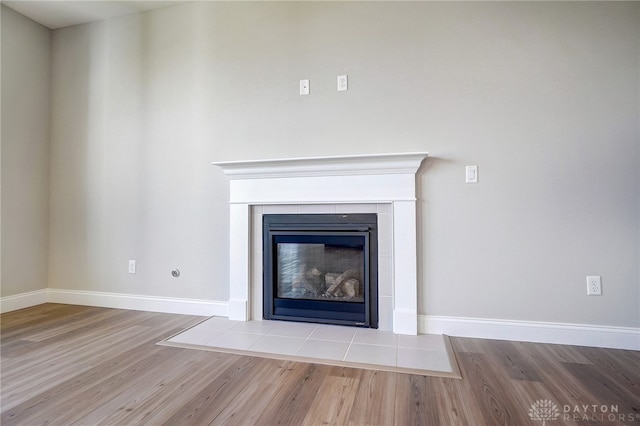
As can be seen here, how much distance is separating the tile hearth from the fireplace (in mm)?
108

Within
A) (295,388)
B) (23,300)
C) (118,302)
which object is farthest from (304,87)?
(23,300)

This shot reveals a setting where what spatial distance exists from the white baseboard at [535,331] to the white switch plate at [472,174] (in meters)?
0.95

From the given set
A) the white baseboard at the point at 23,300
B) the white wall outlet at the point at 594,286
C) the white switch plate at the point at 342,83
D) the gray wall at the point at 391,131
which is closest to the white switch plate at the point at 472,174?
the gray wall at the point at 391,131

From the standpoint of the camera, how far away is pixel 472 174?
2.16 m

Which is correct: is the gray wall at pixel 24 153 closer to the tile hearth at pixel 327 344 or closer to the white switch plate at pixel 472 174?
the tile hearth at pixel 327 344

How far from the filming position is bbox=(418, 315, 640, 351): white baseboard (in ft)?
6.37

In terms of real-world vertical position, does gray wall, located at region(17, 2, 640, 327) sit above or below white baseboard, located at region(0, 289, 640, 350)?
above

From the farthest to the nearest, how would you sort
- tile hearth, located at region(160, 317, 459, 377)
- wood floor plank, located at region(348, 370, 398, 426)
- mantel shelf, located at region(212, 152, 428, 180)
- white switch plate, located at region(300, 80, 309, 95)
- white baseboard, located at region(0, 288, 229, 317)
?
white baseboard, located at region(0, 288, 229, 317), white switch plate, located at region(300, 80, 309, 95), mantel shelf, located at region(212, 152, 428, 180), tile hearth, located at region(160, 317, 459, 377), wood floor plank, located at region(348, 370, 398, 426)

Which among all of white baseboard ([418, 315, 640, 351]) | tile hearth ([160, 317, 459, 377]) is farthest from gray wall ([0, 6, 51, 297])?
white baseboard ([418, 315, 640, 351])

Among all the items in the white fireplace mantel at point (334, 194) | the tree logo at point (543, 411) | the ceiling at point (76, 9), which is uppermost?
the ceiling at point (76, 9)

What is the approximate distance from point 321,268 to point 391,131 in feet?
3.84

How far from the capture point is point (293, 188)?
240cm

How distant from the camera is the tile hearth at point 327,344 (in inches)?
68.5

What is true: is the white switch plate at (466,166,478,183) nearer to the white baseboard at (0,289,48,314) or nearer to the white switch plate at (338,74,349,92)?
the white switch plate at (338,74,349,92)
